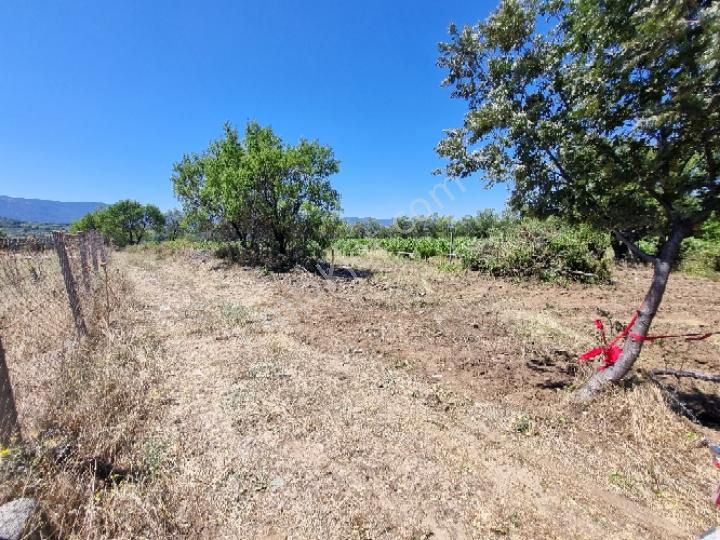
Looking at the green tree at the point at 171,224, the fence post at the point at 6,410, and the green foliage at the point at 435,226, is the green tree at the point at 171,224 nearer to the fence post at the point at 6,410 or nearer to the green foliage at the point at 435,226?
the green foliage at the point at 435,226

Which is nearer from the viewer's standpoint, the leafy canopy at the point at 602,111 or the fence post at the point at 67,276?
the leafy canopy at the point at 602,111

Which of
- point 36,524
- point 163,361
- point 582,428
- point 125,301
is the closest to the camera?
point 36,524

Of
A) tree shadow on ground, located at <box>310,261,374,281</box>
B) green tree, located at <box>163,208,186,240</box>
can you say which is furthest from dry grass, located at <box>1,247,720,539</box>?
green tree, located at <box>163,208,186,240</box>

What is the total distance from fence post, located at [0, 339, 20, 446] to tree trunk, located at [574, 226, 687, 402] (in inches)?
192

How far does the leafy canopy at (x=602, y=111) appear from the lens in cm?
216

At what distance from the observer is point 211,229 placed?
54.5 ft

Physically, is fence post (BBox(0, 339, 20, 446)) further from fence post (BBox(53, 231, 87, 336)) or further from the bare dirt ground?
fence post (BBox(53, 231, 87, 336))

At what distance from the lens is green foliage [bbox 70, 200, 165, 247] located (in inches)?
1900

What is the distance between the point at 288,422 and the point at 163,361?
2337 millimetres

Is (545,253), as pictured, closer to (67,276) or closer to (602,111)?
(602,111)

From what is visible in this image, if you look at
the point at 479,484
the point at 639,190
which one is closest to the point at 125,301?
the point at 479,484

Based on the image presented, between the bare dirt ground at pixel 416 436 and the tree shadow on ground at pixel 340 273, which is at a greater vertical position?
the tree shadow on ground at pixel 340 273

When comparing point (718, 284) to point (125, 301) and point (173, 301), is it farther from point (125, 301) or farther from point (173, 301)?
point (125, 301)

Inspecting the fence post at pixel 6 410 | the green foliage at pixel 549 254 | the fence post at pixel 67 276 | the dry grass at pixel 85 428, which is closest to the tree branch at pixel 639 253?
the dry grass at pixel 85 428
